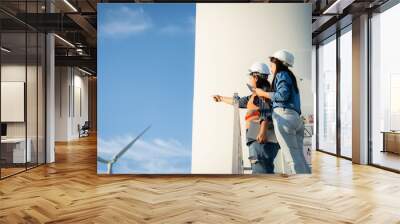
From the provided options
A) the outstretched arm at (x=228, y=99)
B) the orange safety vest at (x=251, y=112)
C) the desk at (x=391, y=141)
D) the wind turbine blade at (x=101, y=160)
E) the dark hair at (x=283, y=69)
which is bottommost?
the wind turbine blade at (x=101, y=160)

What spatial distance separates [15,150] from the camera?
718 cm

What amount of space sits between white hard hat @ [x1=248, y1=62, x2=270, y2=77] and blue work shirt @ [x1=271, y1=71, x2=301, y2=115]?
21cm

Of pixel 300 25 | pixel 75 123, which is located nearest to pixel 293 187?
pixel 300 25

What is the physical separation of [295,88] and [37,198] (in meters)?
4.35

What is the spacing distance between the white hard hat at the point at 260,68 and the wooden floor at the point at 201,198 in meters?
1.81

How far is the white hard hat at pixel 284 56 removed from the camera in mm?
6477

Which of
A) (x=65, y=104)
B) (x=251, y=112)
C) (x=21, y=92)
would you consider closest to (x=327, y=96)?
(x=251, y=112)

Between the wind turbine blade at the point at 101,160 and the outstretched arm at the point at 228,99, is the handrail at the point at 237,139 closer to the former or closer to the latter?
the outstretched arm at the point at 228,99

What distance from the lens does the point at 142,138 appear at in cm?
650

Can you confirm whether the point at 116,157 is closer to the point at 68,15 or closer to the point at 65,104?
the point at 68,15

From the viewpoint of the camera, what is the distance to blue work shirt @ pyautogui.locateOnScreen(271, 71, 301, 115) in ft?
20.8

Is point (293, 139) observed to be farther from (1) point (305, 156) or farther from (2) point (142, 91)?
(2) point (142, 91)

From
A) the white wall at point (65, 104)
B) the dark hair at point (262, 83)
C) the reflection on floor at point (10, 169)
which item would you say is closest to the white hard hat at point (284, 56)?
the dark hair at point (262, 83)

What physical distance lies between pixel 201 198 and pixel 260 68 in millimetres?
2612
